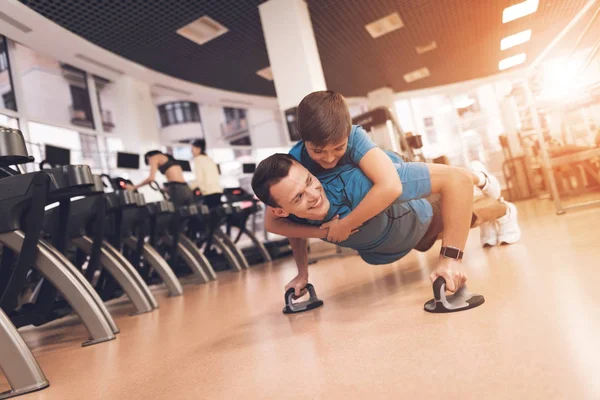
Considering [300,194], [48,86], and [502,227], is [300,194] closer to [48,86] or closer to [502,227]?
[502,227]

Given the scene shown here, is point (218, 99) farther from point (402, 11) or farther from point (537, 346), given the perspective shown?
point (537, 346)

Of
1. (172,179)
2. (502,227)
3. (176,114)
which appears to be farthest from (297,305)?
(176,114)

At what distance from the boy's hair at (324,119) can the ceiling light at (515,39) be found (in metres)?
8.77

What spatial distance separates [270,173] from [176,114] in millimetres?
15046

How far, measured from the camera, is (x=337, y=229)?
1.47 meters

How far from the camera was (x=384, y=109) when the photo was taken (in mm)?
3893

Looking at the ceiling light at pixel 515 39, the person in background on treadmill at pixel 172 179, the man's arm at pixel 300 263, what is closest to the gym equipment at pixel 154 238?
the person in background on treadmill at pixel 172 179

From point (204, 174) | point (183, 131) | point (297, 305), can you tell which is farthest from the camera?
point (183, 131)

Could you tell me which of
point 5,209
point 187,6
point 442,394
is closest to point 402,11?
point 187,6

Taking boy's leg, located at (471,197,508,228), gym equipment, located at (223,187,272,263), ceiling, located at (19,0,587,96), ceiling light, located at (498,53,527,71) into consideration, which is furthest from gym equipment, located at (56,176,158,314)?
ceiling light, located at (498,53,527,71)

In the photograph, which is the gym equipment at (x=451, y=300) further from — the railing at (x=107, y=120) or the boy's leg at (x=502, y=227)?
the railing at (x=107, y=120)

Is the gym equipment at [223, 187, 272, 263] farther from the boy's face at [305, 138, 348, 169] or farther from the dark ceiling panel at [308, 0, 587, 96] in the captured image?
the boy's face at [305, 138, 348, 169]

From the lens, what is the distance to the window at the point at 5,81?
526 centimetres

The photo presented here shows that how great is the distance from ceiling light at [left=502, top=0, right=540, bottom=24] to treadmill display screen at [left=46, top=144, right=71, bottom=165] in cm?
686
